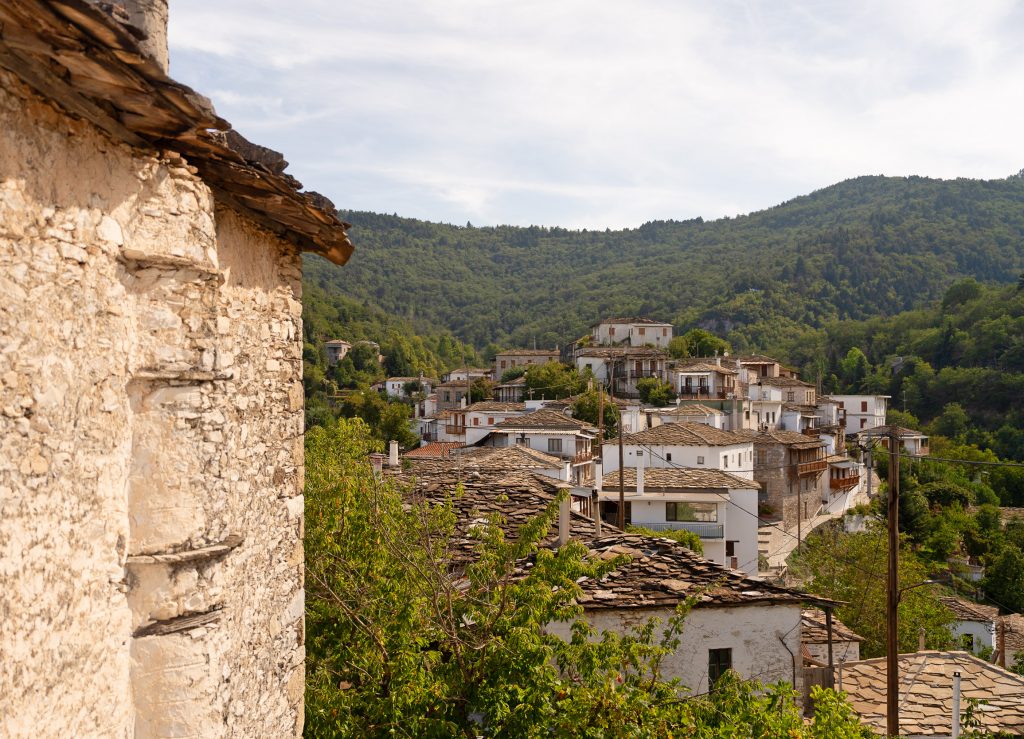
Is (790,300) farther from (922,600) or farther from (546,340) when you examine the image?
(922,600)

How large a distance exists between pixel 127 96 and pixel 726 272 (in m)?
151

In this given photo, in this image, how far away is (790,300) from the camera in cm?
12438

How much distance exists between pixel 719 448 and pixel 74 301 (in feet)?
136

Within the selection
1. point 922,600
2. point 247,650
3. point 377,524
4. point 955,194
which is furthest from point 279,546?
point 955,194

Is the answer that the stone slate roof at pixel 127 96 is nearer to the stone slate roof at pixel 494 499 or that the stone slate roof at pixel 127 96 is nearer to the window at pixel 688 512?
the stone slate roof at pixel 494 499

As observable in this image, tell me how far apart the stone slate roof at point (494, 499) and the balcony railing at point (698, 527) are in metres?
15.0

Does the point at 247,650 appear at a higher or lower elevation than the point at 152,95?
lower

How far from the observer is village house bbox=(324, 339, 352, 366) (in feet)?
313

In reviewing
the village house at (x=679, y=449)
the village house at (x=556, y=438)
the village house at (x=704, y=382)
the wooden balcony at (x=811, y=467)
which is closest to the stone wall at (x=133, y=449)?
the village house at (x=679, y=449)

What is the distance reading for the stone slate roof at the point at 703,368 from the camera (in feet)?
211

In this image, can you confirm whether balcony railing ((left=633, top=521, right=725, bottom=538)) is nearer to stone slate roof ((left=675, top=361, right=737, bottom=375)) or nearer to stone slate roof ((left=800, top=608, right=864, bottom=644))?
stone slate roof ((left=800, top=608, right=864, bottom=644))

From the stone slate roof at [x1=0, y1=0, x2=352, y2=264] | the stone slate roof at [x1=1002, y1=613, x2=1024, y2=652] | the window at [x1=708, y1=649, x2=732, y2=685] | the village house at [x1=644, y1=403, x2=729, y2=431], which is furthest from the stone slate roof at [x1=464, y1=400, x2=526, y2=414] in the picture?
the stone slate roof at [x1=0, y1=0, x2=352, y2=264]

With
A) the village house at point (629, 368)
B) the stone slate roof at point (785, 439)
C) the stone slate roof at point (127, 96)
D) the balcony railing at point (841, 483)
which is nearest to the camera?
the stone slate roof at point (127, 96)

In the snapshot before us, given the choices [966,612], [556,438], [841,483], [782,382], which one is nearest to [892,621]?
[966,612]
